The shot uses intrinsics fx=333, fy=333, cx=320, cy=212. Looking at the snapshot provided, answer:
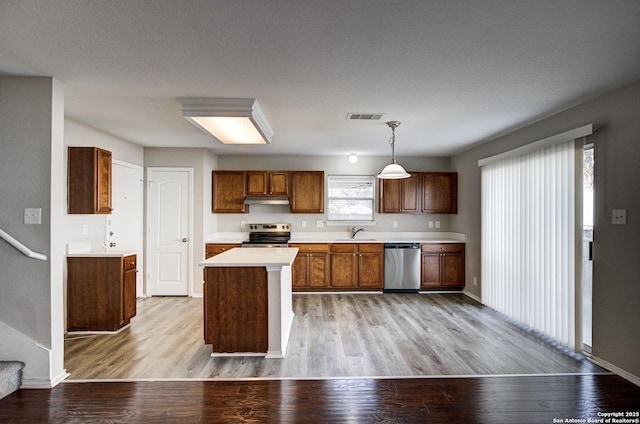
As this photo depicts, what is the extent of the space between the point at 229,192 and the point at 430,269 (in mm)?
3687

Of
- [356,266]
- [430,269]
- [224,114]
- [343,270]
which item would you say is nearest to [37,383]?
[224,114]

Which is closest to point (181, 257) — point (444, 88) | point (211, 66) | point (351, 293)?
point (351, 293)

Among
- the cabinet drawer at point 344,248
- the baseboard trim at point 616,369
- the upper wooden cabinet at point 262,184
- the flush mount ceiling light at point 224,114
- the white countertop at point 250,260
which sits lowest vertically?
the baseboard trim at point 616,369

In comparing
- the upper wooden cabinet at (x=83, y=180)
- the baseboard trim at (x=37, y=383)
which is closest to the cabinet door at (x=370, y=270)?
the upper wooden cabinet at (x=83, y=180)

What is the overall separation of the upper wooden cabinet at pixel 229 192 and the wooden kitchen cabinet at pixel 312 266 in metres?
1.20

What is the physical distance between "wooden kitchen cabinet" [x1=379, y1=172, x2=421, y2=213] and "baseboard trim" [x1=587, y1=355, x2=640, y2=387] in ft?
11.1

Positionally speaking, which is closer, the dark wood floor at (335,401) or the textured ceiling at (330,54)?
the textured ceiling at (330,54)

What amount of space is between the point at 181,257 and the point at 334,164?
3074 millimetres

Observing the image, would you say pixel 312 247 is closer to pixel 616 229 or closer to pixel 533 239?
pixel 533 239

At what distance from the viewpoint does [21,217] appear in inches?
102

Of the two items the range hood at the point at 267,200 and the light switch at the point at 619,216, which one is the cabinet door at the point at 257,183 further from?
the light switch at the point at 619,216

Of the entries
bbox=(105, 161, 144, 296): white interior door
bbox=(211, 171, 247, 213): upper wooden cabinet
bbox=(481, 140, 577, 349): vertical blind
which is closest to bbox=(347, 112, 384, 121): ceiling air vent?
bbox=(481, 140, 577, 349): vertical blind

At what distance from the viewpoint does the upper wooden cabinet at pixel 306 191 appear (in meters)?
5.88

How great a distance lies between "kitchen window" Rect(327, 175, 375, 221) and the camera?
6.19 meters
